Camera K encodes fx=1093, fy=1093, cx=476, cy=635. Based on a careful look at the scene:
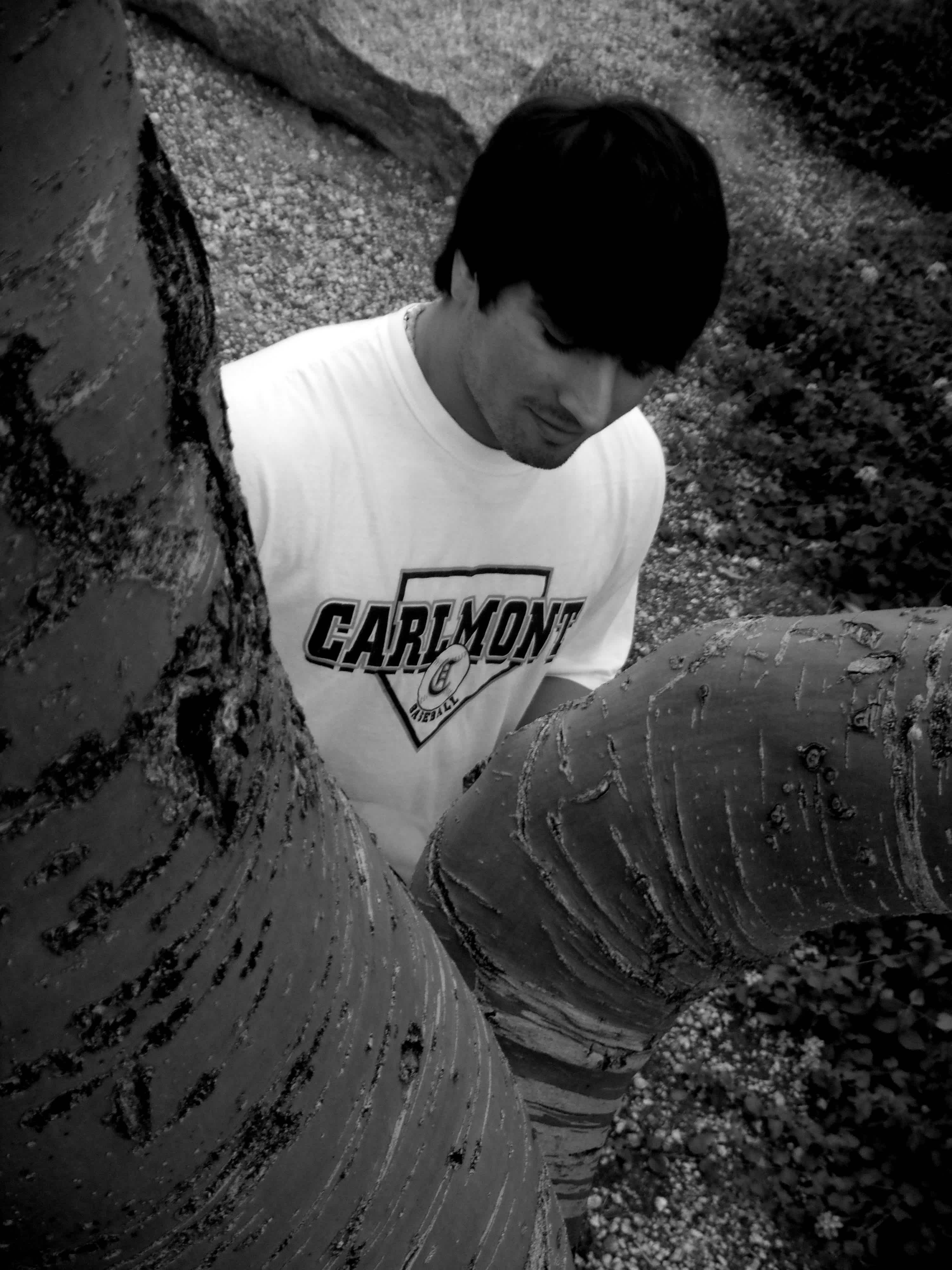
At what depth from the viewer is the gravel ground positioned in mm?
2832

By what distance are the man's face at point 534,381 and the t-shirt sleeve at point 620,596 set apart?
0.85 ft

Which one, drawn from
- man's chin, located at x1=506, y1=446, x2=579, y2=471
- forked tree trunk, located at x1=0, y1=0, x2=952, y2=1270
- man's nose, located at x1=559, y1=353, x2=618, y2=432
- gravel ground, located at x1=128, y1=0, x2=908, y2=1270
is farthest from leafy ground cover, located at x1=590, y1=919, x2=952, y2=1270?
forked tree trunk, located at x1=0, y1=0, x2=952, y2=1270

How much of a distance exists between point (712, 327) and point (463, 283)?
3729 mm

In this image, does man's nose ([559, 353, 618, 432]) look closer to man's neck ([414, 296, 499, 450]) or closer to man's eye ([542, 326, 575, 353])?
man's eye ([542, 326, 575, 353])

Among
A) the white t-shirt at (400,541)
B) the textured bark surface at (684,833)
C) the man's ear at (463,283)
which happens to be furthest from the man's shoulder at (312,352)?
the textured bark surface at (684,833)

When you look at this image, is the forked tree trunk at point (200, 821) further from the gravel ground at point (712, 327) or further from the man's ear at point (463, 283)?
the gravel ground at point (712, 327)

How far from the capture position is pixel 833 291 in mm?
4875

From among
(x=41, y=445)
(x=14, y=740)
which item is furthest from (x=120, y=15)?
(x=14, y=740)

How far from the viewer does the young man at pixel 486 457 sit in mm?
1313

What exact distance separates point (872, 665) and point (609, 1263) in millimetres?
2401

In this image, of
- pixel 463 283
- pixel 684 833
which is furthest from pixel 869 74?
pixel 684 833

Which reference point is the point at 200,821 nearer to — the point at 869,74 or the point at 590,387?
the point at 590,387

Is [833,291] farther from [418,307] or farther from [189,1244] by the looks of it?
[189,1244]

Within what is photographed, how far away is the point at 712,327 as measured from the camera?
4934 millimetres
